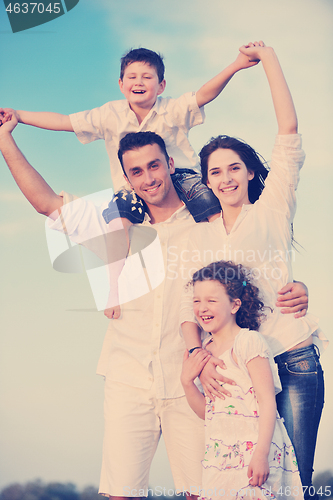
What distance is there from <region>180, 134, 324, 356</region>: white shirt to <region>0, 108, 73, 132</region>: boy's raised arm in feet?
3.24

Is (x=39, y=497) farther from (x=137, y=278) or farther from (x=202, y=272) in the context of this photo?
(x=202, y=272)

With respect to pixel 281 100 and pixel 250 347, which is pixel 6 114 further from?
pixel 250 347

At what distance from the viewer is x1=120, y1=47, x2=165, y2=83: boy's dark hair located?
2.48m

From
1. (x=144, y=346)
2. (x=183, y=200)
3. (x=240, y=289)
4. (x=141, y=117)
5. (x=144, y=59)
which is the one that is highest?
(x=144, y=59)

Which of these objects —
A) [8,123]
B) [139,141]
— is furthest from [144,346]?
[8,123]

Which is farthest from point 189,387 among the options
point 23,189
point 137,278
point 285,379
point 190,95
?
point 190,95

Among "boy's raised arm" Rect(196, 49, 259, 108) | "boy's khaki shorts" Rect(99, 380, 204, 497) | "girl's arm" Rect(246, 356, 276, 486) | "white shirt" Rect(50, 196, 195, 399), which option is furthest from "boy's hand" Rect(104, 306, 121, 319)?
"boy's raised arm" Rect(196, 49, 259, 108)

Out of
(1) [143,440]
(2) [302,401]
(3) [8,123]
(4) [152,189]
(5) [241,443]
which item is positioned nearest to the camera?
(5) [241,443]

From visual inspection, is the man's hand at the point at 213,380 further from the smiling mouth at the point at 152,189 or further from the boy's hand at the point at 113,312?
the smiling mouth at the point at 152,189

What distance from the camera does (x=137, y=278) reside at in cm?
218

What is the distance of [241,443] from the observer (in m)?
1.75

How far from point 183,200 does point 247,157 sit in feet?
1.16

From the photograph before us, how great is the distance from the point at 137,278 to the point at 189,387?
551mm

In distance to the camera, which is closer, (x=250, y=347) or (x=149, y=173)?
(x=250, y=347)
